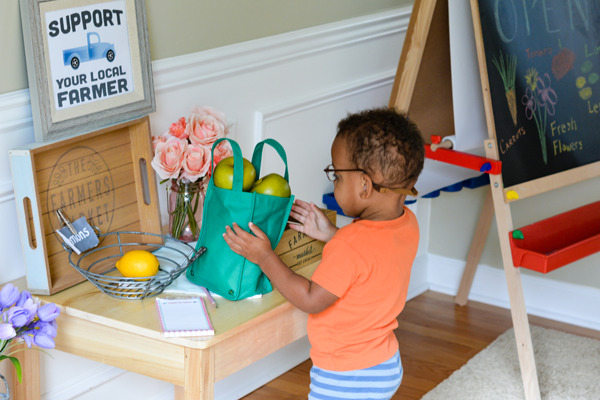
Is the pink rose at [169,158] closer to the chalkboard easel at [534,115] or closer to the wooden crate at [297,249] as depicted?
the wooden crate at [297,249]

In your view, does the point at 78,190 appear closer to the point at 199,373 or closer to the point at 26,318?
the point at 26,318

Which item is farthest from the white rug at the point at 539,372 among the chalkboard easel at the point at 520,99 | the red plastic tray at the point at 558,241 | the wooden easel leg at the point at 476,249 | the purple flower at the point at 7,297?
the purple flower at the point at 7,297

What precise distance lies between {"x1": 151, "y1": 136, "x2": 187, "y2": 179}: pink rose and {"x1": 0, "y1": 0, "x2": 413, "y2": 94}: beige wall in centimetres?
31

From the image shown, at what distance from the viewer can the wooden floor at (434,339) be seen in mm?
2586

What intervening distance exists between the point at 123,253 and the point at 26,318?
0.39 metres

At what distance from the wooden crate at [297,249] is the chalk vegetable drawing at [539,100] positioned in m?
0.92

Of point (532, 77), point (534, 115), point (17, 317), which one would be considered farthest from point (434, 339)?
point (17, 317)

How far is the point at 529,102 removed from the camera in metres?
2.41

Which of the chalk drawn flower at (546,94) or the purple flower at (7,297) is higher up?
the chalk drawn flower at (546,94)

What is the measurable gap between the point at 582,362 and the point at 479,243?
65 centimetres

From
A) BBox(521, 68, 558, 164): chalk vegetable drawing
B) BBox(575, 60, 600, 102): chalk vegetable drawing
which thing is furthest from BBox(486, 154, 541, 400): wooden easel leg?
BBox(575, 60, 600, 102): chalk vegetable drawing

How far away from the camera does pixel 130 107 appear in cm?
183

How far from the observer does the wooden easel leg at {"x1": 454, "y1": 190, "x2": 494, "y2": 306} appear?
3.14m

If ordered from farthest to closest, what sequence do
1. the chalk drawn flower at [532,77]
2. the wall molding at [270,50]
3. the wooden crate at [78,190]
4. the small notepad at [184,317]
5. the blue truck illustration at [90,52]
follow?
the chalk drawn flower at [532,77], the wall molding at [270,50], the blue truck illustration at [90,52], the wooden crate at [78,190], the small notepad at [184,317]
